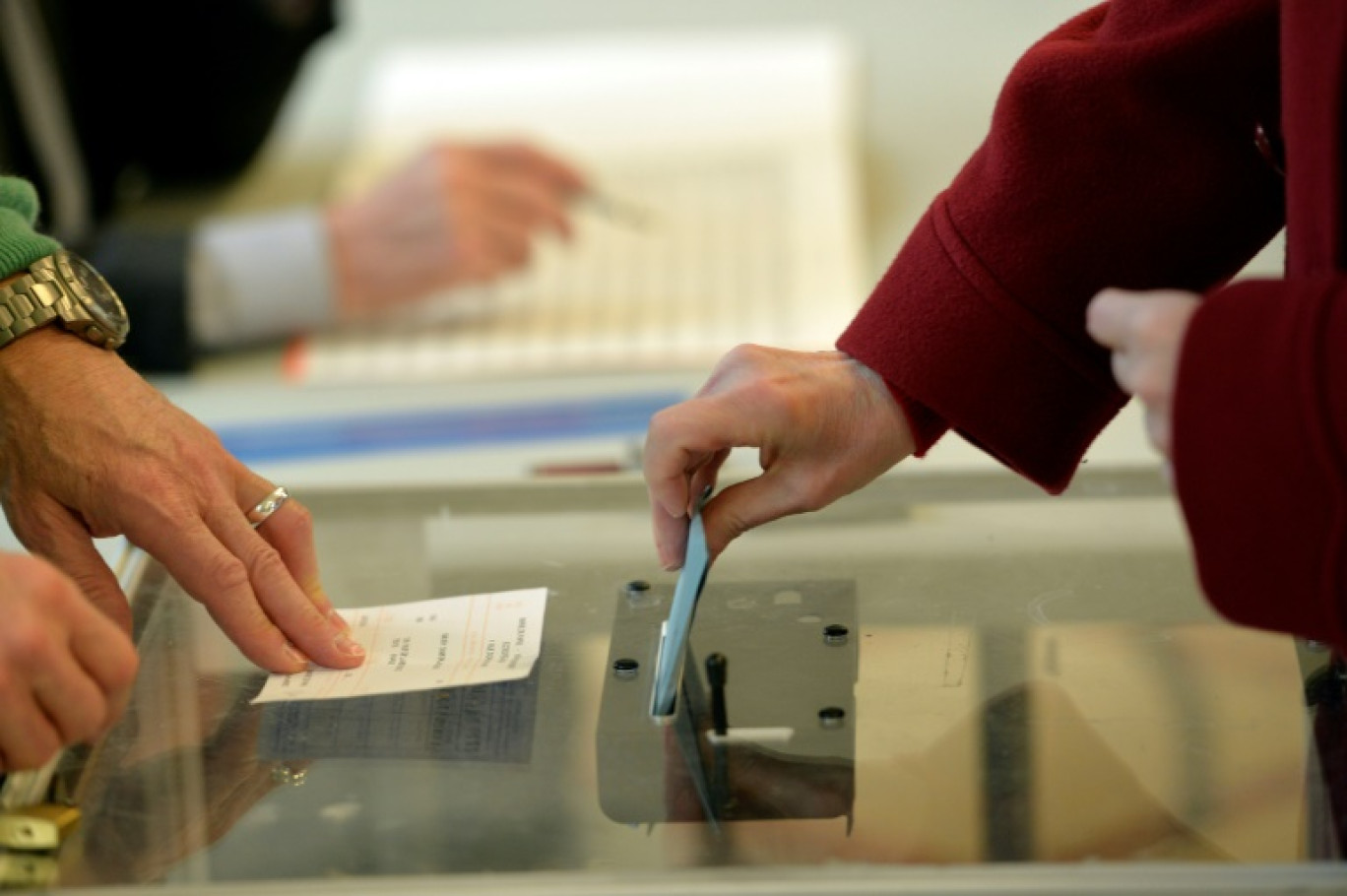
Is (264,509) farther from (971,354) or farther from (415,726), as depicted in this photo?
(971,354)

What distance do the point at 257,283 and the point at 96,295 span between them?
54 centimetres

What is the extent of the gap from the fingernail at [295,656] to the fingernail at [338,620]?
0.7 inches

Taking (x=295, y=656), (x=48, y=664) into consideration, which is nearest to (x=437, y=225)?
(x=295, y=656)

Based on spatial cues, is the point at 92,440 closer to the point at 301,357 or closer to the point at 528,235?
the point at 301,357

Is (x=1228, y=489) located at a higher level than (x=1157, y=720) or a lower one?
higher

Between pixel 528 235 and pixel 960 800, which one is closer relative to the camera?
pixel 960 800

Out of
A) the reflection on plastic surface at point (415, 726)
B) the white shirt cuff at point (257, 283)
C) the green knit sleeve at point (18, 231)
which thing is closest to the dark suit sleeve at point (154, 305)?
the white shirt cuff at point (257, 283)

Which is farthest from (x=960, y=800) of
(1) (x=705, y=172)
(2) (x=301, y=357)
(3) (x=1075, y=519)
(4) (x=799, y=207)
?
(1) (x=705, y=172)

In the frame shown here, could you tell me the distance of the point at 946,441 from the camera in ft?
3.48

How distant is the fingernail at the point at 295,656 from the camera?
68 cm

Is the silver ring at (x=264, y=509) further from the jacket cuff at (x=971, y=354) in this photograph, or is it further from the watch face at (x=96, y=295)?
the jacket cuff at (x=971, y=354)

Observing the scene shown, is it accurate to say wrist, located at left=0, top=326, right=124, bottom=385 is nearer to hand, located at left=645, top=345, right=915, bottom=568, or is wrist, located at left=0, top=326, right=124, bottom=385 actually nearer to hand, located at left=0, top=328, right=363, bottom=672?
hand, located at left=0, top=328, right=363, bottom=672

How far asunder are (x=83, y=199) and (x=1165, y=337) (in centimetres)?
110

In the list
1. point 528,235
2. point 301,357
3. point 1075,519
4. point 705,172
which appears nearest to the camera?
point 1075,519
